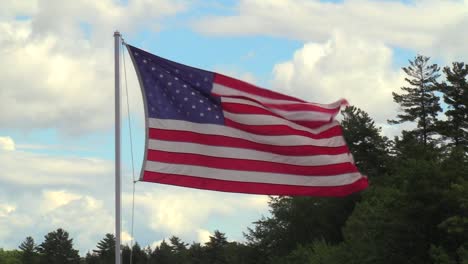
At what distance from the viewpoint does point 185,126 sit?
1958 cm

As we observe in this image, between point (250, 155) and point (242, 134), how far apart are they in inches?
17.2

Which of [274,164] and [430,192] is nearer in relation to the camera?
[274,164]

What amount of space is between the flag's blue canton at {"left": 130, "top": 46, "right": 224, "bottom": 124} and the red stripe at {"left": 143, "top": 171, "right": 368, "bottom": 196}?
117cm

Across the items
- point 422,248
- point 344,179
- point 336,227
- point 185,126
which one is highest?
point 336,227

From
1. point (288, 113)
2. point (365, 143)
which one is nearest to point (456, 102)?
point (365, 143)

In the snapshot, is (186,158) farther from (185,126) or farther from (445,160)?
(445,160)

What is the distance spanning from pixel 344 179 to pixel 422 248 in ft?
182

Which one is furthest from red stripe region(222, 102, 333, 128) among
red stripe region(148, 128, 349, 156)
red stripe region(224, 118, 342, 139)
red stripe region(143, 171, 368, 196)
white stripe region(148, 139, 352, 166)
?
red stripe region(143, 171, 368, 196)

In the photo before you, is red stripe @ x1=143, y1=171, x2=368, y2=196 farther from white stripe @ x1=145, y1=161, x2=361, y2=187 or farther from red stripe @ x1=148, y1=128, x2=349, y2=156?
red stripe @ x1=148, y1=128, x2=349, y2=156

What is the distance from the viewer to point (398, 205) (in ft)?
241

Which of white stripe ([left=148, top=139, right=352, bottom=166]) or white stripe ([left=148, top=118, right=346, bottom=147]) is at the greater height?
white stripe ([left=148, top=118, right=346, bottom=147])

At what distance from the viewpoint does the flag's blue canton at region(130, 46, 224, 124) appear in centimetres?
1947

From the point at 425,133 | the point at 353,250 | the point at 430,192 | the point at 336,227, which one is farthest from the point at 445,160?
the point at 336,227

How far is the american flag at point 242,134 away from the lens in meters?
A: 19.4
